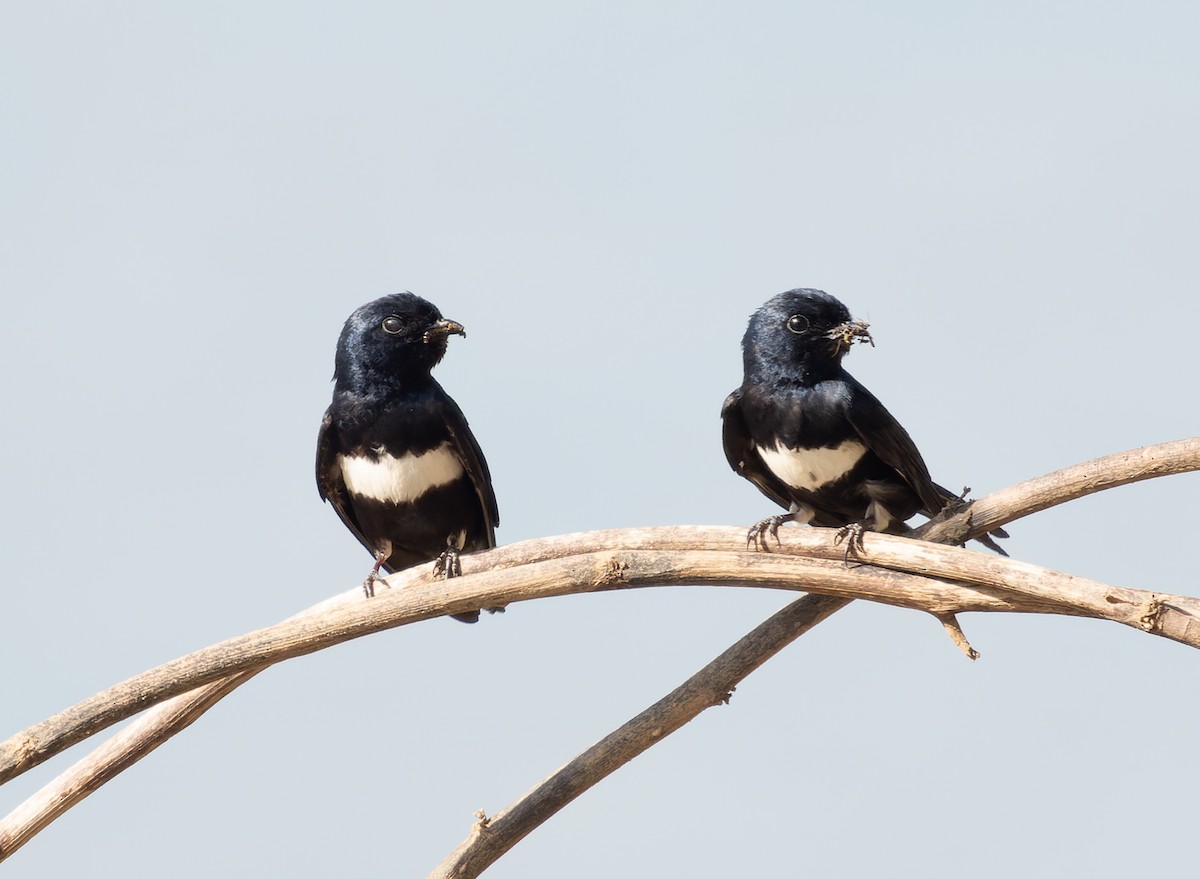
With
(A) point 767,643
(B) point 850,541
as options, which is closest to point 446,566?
(A) point 767,643

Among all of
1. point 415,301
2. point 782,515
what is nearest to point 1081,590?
point 782,515

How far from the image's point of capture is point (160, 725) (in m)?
6.86

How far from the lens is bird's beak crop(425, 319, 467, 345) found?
877 centimetres

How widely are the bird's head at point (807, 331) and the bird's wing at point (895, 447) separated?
0.38 metres

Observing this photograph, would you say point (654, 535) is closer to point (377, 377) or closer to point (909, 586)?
point (909, 586)

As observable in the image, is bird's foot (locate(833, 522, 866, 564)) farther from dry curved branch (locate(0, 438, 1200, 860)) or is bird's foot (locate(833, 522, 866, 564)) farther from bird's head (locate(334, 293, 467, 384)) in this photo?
bird's head (locate(334, 293, 467, 384))

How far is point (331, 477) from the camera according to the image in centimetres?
883

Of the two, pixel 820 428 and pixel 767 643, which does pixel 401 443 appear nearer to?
pixel 820 428

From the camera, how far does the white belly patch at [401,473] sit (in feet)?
27.9

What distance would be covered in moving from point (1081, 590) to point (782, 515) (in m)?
2.27

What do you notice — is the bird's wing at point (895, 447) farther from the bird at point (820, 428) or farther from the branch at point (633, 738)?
the branch at point (633, 738)

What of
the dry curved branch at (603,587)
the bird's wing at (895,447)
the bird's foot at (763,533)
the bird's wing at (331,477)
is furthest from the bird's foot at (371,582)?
the bird's wing at (895,447)

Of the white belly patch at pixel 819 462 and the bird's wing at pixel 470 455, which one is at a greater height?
the bird's wing at pixel 470 455

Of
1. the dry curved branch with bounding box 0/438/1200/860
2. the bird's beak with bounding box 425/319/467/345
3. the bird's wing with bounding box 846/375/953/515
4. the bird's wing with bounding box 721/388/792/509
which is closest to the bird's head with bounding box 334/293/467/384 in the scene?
the bird's beak with bounding box 425/319/467/345
